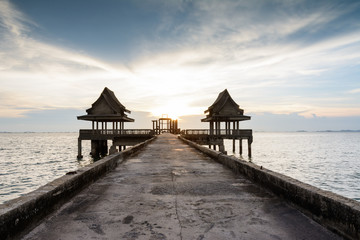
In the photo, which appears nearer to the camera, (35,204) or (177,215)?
(35,204)

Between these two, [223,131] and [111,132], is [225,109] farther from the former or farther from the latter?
[111,132]

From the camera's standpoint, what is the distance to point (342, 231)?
10.6ft

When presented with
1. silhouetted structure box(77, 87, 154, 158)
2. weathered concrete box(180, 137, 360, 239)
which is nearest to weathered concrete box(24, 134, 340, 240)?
weathered concrete box(180, 137, 360, 239)

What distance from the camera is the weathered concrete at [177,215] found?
11.0ft

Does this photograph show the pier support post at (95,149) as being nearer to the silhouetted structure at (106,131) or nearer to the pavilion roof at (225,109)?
the silhouetted structure at (106,131)

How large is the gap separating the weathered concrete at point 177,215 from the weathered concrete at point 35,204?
15cm

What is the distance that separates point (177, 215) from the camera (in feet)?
13.2

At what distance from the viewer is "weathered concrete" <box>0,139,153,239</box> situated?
309 centimetres

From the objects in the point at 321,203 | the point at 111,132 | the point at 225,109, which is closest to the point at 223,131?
the point at 225,109

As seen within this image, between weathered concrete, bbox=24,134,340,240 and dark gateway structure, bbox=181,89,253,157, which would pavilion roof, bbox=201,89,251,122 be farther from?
weathered concrete, bbox=24,134,340,240

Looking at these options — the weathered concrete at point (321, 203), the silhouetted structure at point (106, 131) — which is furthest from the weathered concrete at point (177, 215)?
the silhouetted structure at point (106, 131)

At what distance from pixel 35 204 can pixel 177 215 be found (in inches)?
82.6

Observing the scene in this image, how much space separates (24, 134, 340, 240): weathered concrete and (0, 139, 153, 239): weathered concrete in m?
0.15

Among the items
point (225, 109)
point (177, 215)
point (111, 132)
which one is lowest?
point (177, 215)
